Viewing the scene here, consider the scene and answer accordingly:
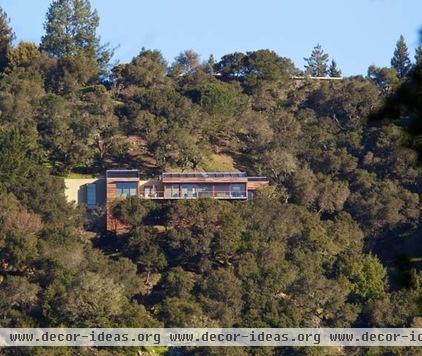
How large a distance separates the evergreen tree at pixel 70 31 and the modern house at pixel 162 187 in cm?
1548

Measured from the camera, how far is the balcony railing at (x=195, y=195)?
54.4 m

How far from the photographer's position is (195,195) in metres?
54.6

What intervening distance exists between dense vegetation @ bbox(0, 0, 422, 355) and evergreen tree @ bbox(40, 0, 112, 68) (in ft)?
0.30

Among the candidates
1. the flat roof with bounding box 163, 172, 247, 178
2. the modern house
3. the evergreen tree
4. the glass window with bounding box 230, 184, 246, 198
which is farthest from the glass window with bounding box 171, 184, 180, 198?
the evergreen tree

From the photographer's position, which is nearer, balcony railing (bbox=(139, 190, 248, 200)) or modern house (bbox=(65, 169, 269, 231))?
balcony railing (bbox=(139, 190, 248, 200))

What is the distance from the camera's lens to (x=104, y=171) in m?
57.2

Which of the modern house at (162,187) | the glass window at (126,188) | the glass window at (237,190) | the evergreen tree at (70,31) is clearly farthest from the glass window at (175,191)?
the evergreen tree at (70,31)

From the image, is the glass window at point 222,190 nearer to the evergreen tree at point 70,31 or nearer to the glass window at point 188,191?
the glass window at point 188,191

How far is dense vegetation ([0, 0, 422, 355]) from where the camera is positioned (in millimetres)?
45844

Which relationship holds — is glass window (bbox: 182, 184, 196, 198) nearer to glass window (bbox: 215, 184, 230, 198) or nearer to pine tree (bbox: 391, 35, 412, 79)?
glass window (bbox: 215, 184, 230, 198)

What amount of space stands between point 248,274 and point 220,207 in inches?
163

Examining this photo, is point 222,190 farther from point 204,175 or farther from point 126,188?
point 126,188

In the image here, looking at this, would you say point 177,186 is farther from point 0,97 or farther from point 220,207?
point 0,97

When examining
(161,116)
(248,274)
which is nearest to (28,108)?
(161,116)
